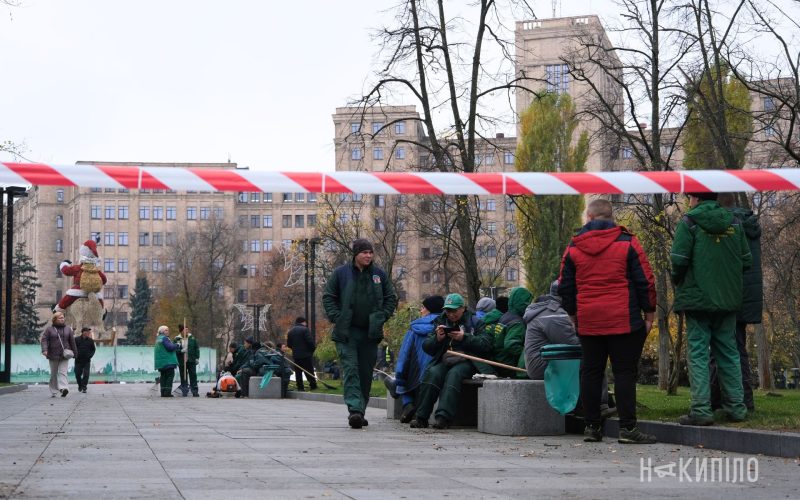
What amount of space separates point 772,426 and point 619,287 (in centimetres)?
162

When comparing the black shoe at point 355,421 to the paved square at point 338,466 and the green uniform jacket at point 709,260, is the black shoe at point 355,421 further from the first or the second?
the green uniform jacket at point 709,260

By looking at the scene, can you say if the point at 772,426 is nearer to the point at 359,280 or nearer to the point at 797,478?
the point at 797,478

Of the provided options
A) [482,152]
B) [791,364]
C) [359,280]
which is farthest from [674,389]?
[791,364]

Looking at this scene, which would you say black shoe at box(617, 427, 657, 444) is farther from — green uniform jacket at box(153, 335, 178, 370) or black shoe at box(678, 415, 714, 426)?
green uniform jacket at box(153, 335, 178, 370)

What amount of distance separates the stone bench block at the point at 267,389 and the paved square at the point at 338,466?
1455 centimetres

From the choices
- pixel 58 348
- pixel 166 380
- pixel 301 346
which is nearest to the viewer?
pixel 58 348

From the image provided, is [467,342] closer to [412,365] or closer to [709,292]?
[412,365]

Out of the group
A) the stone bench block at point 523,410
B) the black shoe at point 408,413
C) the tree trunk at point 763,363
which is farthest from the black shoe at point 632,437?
the tree trunk at point 763,363

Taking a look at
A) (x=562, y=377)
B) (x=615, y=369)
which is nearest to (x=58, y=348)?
(x=562, y=377)

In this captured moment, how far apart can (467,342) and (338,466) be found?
459 centimetres

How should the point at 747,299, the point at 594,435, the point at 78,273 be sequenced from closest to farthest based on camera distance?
the point at 594,435, the point at 747,299, the point at 78,273

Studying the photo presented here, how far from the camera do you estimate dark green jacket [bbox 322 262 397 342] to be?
1180 cm

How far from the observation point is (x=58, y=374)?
85.3 ft

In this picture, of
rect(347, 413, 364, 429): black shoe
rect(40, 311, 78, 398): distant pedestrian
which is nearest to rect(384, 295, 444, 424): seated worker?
rect(347, 413, 364, 429): black shoe
